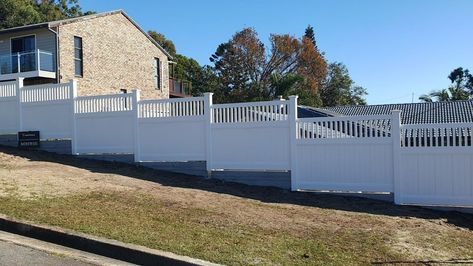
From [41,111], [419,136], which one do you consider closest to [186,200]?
Result: [419,136]

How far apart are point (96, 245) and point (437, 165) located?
704 centimetres

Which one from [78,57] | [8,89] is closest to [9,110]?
[8,89]

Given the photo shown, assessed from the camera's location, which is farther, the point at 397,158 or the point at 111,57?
the point at 111,57

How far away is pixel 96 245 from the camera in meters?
6.95

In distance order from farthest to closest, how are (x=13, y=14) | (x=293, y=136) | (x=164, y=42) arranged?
(x=164, y=42)
(x=13, y=14)
(x=293, y=136)

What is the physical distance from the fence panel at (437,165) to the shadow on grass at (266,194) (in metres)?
0.34

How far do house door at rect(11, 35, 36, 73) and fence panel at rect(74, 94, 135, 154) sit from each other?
15156 mm

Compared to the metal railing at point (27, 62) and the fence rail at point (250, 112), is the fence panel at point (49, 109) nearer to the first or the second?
the fence rail at point (250, 112)

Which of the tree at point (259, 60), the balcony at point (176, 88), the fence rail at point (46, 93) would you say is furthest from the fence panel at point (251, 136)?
the tree at point (259, 60)

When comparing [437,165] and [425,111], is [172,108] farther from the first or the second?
[425,111]

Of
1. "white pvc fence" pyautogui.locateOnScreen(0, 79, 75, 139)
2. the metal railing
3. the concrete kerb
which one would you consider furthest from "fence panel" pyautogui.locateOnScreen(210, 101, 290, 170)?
the metal railing

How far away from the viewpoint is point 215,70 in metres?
59.1

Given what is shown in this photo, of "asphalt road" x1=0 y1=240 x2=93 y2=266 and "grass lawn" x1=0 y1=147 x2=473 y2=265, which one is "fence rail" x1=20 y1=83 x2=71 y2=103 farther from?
"asphalt road" x1=0 y1=240 x2=93 y2=266

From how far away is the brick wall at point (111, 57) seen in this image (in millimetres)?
30469
